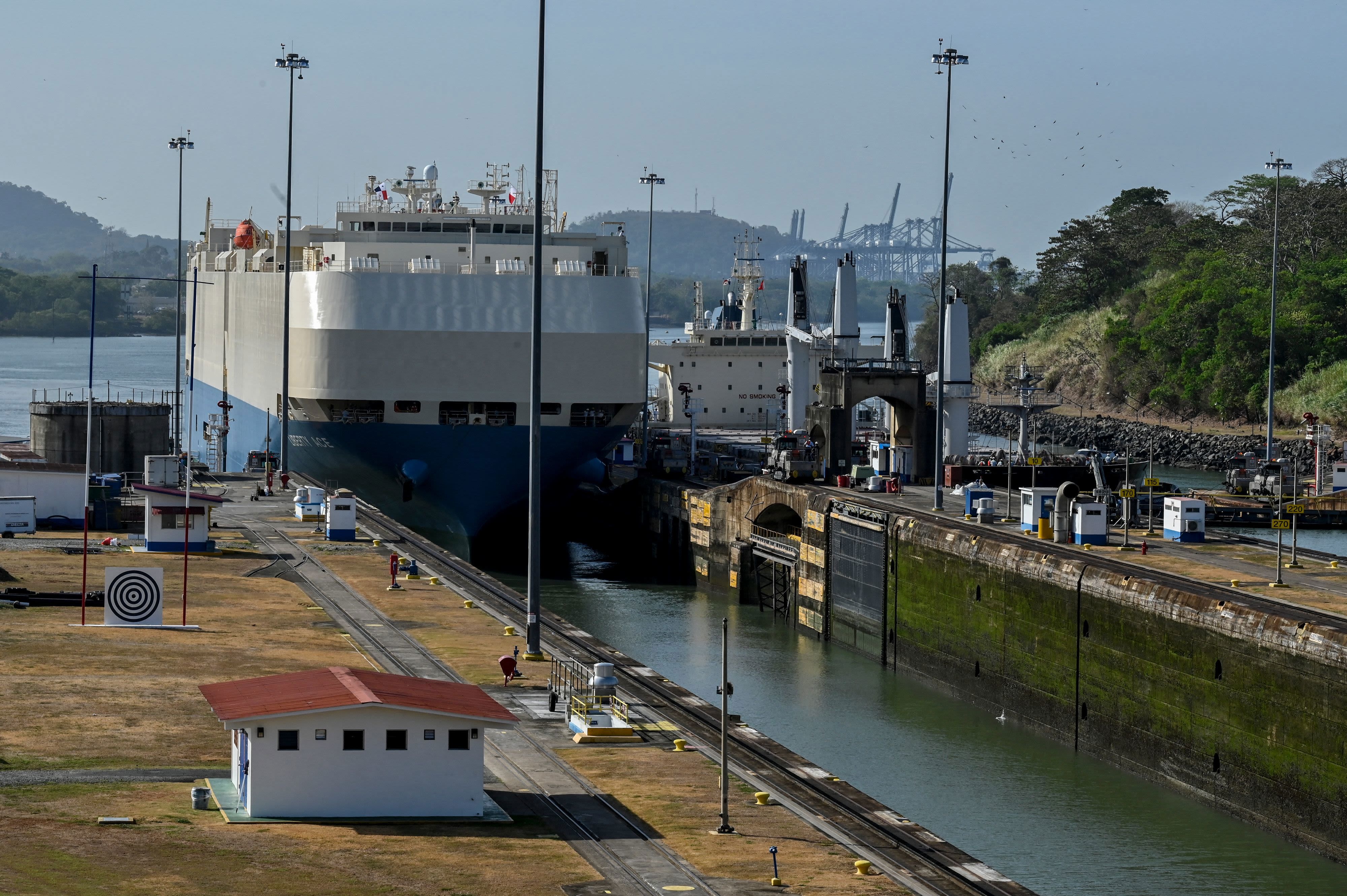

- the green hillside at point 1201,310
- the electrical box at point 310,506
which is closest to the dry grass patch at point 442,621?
the electrical box at point 310,506

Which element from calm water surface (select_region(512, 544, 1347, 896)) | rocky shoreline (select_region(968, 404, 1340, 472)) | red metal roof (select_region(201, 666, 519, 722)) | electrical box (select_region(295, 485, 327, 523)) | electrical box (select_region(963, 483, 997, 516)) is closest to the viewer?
red metal roof (select_region(201, 666, 519, 722))

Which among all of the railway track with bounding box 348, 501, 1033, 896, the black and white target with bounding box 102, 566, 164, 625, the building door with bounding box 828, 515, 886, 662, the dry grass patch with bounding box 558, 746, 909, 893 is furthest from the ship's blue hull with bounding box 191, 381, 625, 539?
the dry grass patch with bounding box 558, 746, 909, 893

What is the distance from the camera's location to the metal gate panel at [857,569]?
55.7 m

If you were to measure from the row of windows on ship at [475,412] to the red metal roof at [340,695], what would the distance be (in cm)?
3920

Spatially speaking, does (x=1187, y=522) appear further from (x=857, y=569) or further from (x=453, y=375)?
(x=453, y=375)

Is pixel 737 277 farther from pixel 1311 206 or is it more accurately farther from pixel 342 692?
pixel 342 692

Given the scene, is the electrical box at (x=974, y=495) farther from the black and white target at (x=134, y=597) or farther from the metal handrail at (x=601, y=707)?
the black and white target at (x=134, y=597)

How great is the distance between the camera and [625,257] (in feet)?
260

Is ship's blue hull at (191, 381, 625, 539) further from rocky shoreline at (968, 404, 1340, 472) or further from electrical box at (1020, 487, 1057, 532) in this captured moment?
rocky shoreline at (968, 404, 1340, 472)

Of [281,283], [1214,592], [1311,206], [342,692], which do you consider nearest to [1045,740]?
[1214,592]

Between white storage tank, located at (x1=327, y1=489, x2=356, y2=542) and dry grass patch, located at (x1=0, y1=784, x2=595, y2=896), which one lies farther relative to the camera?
white storage tank, located at (x1=327, y1=489, x2=356, y2=542)

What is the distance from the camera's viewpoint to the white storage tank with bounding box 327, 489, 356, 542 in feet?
190

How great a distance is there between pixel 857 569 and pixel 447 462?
18.7 m

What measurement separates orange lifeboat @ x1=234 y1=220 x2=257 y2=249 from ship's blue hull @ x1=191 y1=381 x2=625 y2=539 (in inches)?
1229
